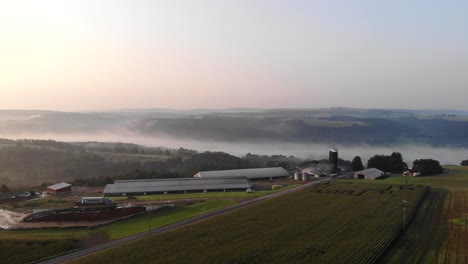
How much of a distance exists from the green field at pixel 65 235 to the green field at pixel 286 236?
3871mm

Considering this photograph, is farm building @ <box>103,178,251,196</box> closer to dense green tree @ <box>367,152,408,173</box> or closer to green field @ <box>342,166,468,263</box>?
green field @ <box>342,166,468,263</box>

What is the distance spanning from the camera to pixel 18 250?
2945 cm

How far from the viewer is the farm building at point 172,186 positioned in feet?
196

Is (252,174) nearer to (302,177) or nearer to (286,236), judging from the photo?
(302,177)

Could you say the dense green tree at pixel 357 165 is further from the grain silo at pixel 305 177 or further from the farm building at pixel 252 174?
the grain silo at pixel 305 177

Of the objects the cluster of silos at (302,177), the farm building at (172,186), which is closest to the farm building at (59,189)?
the farm building at (172,186)

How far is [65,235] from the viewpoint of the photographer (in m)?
34.8

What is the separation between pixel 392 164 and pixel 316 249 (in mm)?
57676

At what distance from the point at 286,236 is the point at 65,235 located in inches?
733

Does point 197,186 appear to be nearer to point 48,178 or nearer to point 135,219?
point 135,219

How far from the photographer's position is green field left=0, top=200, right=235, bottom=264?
94.5ft

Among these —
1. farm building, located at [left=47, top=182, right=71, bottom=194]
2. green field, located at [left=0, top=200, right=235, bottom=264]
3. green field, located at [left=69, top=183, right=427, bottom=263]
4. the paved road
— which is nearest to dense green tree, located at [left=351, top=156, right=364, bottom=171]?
green field, located at [left=69, top=183, right=427, bottom=263]

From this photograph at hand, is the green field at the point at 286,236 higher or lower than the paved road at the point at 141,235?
higher

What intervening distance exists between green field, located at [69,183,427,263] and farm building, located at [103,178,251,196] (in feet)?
53.5
